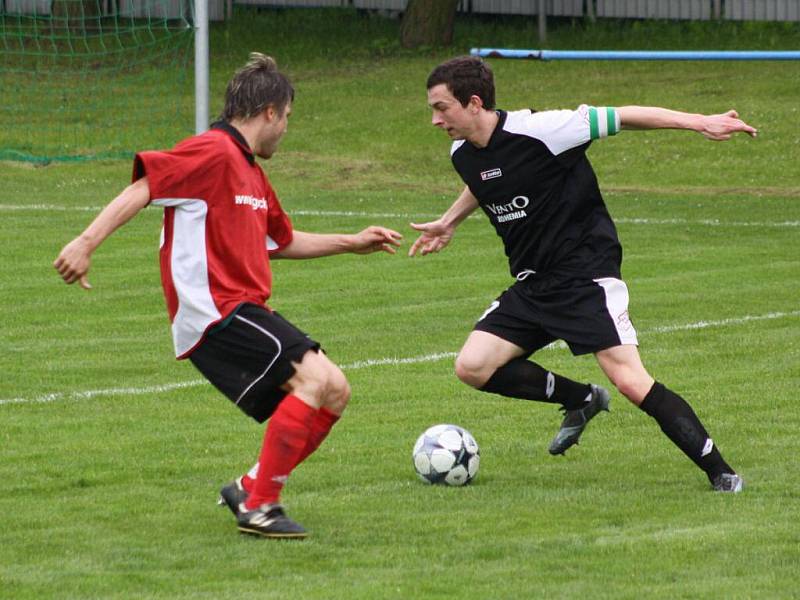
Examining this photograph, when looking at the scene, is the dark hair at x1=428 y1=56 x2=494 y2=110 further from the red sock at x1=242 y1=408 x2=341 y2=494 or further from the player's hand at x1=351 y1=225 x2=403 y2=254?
the red sock at x1=242 y1=408 x2=341 y2=494

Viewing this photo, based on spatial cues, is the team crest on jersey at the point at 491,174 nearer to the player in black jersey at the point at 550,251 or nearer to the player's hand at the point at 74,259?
the player in black jersey at the point at 550,251

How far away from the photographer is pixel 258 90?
20.7 feet

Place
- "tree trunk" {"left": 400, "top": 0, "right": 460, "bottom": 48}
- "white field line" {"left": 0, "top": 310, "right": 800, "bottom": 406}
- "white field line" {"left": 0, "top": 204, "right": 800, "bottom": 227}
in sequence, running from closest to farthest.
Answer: "white field line" {"left": 0, "top": 310, "right": 800, "bottom": 406} < "white field line" {"left": 0, "top": 204, "right": 800, "bottom": 227} < "tree trunk" {"left": 400, "top": 0, "right": 460, "bottom": 48}

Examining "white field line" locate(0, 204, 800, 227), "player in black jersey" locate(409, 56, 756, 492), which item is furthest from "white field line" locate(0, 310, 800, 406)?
"white field line" locate(0, 204, 800, 227)

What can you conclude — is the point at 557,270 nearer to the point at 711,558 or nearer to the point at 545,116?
the point at 545,116

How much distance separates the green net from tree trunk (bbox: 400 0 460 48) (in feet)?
20.5

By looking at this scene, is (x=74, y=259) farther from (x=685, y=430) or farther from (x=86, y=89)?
(x=86, y=89)

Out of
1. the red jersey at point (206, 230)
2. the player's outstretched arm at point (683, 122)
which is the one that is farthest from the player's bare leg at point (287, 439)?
the player's outstretched arm at point (683, 122)

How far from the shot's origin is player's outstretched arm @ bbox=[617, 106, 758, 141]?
6.88 m

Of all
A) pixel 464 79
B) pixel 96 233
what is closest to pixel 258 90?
pixel 96 233

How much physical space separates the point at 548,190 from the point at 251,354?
5.94 feet

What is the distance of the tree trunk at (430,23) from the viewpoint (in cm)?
3234

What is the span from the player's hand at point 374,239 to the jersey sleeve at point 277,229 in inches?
11.0

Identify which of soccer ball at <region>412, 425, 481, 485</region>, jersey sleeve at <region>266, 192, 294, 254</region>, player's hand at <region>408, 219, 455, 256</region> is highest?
jersey sleeve at <region>266, 192, 294, 254</region>
